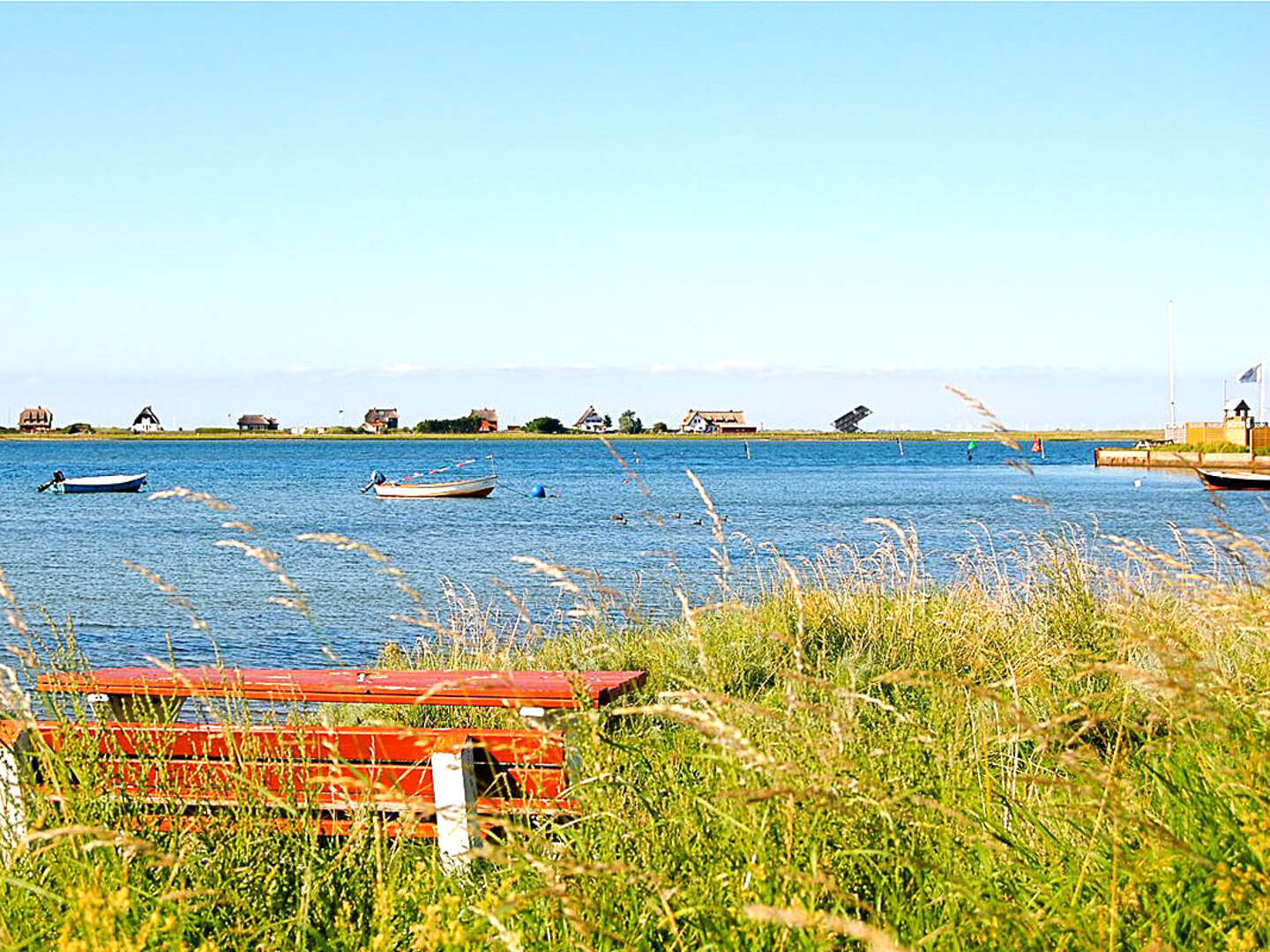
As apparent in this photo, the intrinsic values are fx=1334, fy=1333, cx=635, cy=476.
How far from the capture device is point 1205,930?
121 inches

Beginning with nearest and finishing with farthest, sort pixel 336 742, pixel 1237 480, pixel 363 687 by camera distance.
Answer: pixel 336 742, pixel 363 687, pixel 1237 480

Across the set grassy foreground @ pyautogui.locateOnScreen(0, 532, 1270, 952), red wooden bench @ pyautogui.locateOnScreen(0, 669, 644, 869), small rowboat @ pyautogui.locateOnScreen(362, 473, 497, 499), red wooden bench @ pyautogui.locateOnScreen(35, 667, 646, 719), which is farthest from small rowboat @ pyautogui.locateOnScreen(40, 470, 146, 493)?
grassy foreground @ pyautogui.locateOnScreen(0, 532, 1270, 952)

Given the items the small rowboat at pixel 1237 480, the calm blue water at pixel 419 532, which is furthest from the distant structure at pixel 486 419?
the small rowboat at pixel 1237 480

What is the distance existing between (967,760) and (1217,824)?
114cm

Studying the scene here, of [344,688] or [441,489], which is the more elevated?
[344,688]

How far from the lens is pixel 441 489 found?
58.8 metres

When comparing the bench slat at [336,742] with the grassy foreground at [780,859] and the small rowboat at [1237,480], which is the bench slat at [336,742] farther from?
the small rowboat at [1237,480]

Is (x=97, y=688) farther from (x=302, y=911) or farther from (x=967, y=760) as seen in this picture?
(x=967, y=760)

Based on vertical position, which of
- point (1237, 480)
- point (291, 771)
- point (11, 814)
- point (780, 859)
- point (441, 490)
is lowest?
point (441, 490)

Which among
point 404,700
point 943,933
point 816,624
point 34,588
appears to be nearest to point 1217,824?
point 943,933

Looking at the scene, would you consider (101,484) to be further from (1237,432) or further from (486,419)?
(486,419)

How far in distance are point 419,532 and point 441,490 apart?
58.6ft

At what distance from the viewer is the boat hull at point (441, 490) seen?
58.9m

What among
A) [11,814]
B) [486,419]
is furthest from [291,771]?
[486,419]
